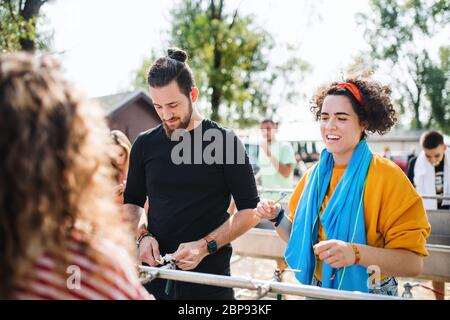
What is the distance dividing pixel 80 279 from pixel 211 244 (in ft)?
4.60

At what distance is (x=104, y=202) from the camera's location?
1.11 metres

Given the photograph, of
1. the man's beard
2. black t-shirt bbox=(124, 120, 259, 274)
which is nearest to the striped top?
black t-shirt bbox=(124, 120, 259, 274)

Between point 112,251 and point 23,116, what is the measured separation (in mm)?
364

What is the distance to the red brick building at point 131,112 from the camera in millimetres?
18344

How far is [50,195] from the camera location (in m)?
0.95

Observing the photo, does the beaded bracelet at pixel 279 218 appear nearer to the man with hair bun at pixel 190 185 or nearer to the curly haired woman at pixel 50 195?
the man with hair bun at pixel 190 185

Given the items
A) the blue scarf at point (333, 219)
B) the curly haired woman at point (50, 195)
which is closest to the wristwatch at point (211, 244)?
the blue scarf at point (333, 219)

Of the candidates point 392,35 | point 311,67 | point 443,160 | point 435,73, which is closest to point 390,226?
point 443,160

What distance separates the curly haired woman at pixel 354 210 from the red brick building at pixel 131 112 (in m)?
16.0

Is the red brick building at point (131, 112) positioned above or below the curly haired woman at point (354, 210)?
above

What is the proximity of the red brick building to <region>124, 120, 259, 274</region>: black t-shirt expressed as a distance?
15518mm

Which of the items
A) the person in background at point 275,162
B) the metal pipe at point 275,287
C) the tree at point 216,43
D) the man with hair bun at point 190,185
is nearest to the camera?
the metal pipe at point 275,287

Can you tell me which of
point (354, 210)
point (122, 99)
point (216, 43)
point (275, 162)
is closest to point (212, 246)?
point (354, 210)
